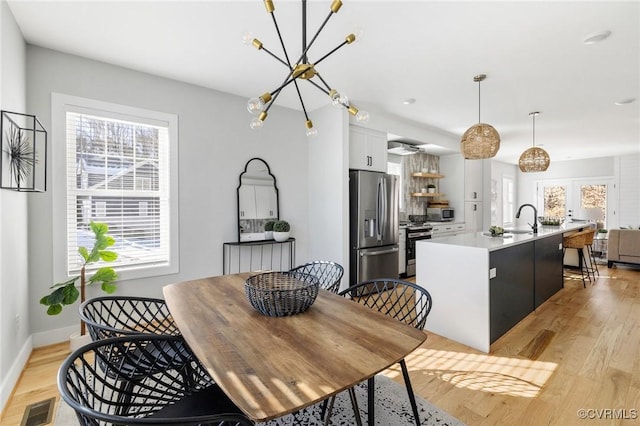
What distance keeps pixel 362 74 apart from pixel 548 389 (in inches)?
120

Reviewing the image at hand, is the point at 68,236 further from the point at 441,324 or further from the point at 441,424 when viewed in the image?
the point at 441,324

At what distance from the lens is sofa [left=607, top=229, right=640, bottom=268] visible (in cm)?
559

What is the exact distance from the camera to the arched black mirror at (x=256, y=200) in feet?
12.4

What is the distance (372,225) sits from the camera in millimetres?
4289

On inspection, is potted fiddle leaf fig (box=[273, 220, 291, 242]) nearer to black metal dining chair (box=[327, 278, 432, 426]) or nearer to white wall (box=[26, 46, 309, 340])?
white wall (box=[26, 46, 309, 340])

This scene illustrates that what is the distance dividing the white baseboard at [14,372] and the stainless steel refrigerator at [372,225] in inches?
126

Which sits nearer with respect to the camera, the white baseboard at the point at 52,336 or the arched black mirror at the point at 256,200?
the white baseboard at the point at 52,336

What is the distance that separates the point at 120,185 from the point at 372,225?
3000 millimetres

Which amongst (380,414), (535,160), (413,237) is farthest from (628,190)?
(380,414)

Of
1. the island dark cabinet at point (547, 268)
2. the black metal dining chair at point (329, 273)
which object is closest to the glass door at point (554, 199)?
the island dark cabinet at point (547, 268)

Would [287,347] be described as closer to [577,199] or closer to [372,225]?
[372,225]

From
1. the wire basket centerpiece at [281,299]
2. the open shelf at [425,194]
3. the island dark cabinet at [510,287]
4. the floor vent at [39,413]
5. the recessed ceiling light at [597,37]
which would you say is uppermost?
the recessed ceiling light at [597,37]

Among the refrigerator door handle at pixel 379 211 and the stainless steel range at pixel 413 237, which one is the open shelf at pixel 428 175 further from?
the refrigerator door handle at pixel 379 211

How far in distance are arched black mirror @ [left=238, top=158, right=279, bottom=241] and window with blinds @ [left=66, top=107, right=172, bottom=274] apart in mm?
836
